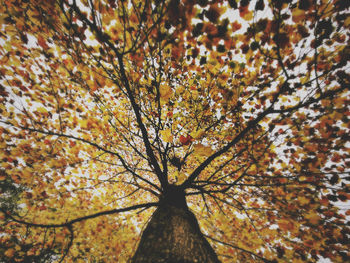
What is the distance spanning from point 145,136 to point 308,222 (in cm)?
453

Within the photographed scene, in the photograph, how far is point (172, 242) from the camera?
6.07ft

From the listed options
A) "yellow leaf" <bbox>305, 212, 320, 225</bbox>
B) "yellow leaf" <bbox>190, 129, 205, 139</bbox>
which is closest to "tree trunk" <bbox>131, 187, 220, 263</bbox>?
"yellow leaf" <bbox>190, 129, 205, 139</bbox>

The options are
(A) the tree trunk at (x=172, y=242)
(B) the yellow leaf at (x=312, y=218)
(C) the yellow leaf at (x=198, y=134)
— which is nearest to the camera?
(A) the tree trunk at (x=172, y=242)

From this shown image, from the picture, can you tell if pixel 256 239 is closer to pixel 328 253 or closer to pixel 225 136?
pixel 328 253

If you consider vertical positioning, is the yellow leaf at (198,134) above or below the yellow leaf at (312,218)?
above

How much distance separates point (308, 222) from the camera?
3400 millimetres

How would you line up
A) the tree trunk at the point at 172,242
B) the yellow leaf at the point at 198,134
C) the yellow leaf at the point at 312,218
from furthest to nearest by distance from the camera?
1. the yellow leaf at the point at 198,134
2. the yellow leaf at the point at 312,218
3. the tree trunk at the point at 172,242

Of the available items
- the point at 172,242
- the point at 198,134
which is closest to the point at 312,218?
the point at 198,134

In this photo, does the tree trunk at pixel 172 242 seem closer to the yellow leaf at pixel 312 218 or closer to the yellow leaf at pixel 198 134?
the yellow leaf at pixel 198 134

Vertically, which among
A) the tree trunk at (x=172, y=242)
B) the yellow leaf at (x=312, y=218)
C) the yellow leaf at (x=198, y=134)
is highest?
the yellow leaf at (x=198, y=134)

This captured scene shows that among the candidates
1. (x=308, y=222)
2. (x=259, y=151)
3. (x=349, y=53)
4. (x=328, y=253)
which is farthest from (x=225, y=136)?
(x=328, y=253)

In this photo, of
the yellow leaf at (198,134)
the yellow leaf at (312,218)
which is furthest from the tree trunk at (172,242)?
the yellow leaf at (312,218)

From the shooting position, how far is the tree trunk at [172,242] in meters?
1.68

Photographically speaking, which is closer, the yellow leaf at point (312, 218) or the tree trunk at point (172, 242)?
the tree trunk at point (172, 242)
